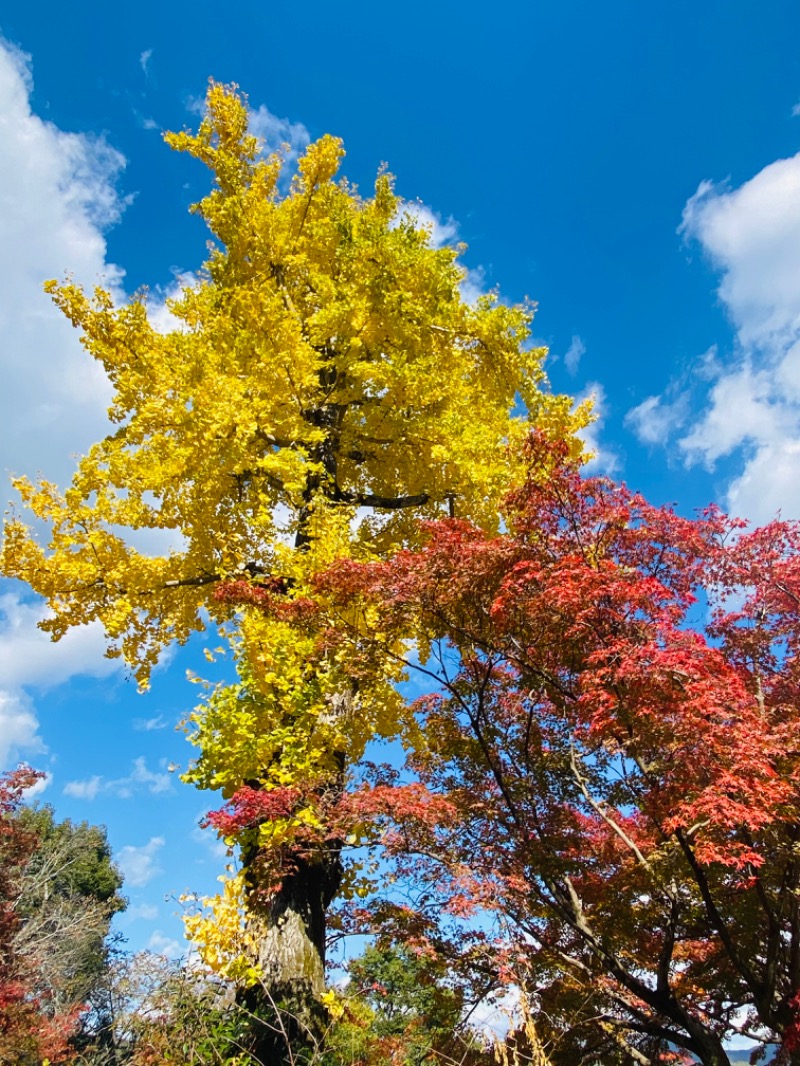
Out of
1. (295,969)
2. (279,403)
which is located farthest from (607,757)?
(279,403)

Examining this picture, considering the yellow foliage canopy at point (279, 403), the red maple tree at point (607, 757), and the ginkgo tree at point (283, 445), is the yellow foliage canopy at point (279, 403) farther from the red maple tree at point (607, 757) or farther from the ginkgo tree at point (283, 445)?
the red maple tree at point (607, 757)

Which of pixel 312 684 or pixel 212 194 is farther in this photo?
pixel 212 194

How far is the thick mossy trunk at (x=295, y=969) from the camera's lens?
16.0ft

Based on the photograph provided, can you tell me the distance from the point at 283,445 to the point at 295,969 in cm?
522

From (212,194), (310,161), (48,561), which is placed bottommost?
(48,561)

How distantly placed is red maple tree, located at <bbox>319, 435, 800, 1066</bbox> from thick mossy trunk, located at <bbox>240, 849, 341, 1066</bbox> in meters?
1.30

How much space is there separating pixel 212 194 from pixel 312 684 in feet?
22.1

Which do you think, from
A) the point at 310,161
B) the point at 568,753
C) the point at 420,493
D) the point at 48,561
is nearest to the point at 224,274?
the point at 310,161

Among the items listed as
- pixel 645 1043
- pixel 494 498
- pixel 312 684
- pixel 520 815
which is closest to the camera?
pixel 520 815

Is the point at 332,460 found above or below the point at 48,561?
above

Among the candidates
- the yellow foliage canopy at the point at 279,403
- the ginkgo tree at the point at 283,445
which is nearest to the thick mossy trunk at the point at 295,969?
the ginkgo tree at the point at 283,445

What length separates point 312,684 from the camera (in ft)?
17.7

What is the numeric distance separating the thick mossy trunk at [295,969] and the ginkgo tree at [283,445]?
1.0 inches

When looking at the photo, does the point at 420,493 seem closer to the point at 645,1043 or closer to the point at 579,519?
the point at 579,519
